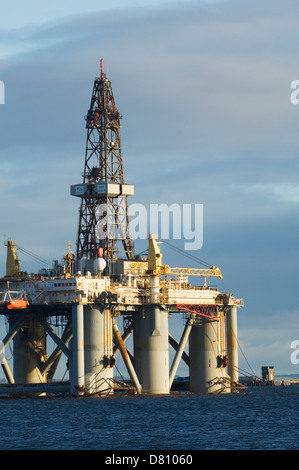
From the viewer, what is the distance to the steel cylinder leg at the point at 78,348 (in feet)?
370

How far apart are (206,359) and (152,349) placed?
10353 millimetres

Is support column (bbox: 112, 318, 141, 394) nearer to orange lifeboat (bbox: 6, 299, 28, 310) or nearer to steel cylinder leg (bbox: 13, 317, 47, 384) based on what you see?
orange lifeboat (bbox: 6, 299, 28, 310)

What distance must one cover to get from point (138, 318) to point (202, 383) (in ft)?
42.1

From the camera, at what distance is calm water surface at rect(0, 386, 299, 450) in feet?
250

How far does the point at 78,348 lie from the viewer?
113 meters

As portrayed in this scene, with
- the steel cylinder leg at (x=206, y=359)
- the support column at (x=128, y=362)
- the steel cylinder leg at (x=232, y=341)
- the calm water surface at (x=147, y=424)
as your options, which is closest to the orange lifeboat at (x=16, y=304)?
the calm water surface at (x=147, y=424)

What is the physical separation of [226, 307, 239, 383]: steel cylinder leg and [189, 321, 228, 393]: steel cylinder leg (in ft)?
4.29

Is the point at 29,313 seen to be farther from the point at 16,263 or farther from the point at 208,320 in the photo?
the point at 208,320

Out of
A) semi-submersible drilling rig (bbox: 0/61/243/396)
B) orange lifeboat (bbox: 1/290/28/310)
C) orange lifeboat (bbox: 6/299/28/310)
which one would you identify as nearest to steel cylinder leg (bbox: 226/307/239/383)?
semi-submersible drilling rig (bbox: 0/61/243/396)

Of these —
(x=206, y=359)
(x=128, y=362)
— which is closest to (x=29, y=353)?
(x=128, y=362)

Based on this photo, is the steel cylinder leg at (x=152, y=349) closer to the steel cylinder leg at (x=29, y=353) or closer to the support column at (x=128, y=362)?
the support column at (x=128, y=362)
